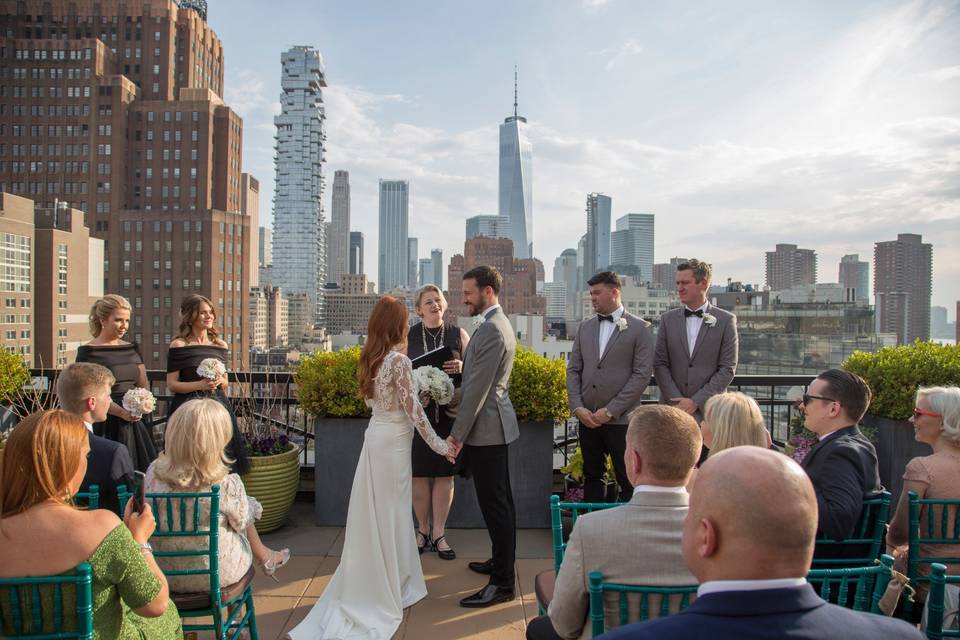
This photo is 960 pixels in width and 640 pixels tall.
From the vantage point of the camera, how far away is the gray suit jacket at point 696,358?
15.0 feet

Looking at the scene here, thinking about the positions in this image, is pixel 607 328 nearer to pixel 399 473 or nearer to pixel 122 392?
pixel 399 473

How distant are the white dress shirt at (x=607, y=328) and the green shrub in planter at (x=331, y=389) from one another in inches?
78.5

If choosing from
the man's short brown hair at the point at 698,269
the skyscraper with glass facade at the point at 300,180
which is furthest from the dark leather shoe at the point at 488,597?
the skyscraper with glass facade at the point at 300,180

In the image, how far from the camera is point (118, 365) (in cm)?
466

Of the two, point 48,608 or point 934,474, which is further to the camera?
point 934,474

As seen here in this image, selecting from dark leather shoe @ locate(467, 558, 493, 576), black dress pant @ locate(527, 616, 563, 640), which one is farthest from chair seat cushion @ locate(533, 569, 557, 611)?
dark leather shoe @ locate(467, 558, 493, 576)

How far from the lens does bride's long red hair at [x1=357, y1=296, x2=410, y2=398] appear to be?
3.76 meters

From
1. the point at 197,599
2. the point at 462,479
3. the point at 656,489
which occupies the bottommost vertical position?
the point at 462,479

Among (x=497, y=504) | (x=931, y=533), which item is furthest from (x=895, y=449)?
(x=497, y=504)

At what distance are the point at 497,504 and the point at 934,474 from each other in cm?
232

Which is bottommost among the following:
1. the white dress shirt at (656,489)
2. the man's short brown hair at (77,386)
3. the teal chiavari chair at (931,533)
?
the teal chiavari chair at (931,533)

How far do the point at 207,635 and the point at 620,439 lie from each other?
9.64ft

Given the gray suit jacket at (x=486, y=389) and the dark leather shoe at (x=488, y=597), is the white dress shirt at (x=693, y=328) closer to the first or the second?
the gray suit jacket at (x=486, y=389)

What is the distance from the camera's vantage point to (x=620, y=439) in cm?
451
